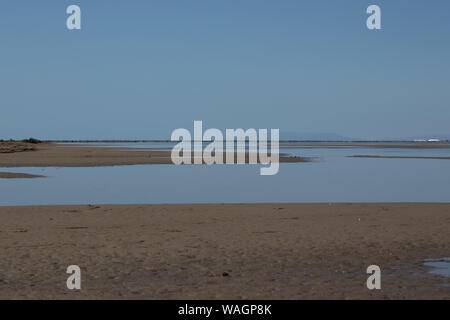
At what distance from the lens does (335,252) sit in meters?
11.5

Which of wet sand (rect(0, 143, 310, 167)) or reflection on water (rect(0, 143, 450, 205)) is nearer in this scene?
reflection on water (rect(0, 143, 450, 205))

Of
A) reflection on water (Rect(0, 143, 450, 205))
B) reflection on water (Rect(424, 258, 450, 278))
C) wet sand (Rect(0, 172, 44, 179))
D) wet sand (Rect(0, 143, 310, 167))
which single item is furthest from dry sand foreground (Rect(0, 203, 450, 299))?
wet sand (Rect(0, 143, 310, 167))

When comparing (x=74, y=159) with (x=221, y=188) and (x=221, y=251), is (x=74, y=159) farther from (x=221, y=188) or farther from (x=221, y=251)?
(x=221, y=251)

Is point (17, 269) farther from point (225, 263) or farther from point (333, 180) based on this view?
point (333, 180)

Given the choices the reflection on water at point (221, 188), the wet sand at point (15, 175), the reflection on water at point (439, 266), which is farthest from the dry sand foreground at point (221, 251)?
the wet sand at point (15, 175)

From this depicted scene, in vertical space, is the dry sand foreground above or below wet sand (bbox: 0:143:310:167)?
below

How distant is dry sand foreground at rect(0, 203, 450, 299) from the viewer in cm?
868

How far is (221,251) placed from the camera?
38.0 feet

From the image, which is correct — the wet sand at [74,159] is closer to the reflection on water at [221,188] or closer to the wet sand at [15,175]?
the wet sand at [15,175]

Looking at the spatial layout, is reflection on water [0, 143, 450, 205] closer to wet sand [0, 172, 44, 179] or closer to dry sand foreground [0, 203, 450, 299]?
wet sand [0, 172, 44, 179]
